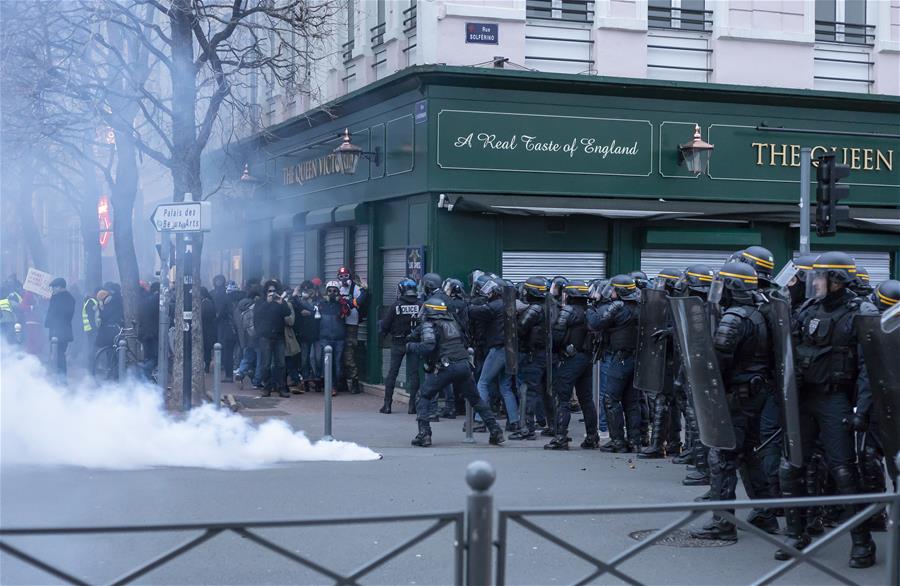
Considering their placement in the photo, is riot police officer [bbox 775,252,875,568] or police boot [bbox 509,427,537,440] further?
police boot [bbox 509,427,537,440]

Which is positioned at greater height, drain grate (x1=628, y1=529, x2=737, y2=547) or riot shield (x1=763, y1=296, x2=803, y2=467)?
riot shield (x1=763, y1=296, x2=803, y2=467)

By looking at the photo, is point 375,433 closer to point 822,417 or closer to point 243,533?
point 822,417

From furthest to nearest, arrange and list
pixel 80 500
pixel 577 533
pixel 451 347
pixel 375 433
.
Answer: pixel 375 433 < pixel 451 347 < pixel 80 500 < pixel 577 533

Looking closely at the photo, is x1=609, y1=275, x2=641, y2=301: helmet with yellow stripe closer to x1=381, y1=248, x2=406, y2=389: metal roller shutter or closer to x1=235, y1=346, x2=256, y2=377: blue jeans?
x1=381, y1=248, x2=406, y2=389: metal roller shutter

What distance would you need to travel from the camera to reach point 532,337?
12.9m

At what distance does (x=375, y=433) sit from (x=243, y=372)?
596cm

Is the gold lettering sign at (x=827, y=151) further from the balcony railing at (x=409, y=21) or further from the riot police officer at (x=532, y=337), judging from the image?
the riot police officer at (x=532, y=337)

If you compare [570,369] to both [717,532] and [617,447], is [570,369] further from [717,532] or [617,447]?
[717,532]

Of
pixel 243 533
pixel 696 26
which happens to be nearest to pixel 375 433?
pixel 696 26

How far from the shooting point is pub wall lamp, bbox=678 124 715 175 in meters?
17.9

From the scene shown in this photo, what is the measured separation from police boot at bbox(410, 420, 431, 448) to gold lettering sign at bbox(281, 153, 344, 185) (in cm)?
854

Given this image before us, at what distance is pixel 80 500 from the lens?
912 cm

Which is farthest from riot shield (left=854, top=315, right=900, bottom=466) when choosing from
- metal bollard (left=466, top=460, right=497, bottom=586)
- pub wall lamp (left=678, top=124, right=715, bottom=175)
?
pub wall lamp (left=678, top=124, right=715, bottom=175)

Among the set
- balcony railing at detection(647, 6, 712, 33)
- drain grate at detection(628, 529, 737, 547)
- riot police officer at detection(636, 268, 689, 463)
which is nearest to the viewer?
drain grate at detection(628, 529, 737, 547)
